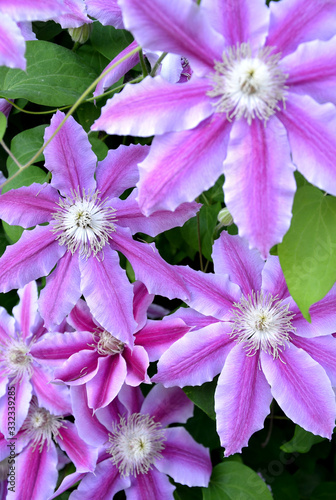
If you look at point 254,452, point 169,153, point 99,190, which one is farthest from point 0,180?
point 254,452

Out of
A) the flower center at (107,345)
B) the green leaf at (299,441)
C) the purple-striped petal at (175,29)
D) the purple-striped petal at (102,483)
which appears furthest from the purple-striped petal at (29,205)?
the green leaf at (299,441)

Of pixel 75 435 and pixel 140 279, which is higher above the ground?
pixel 140 279

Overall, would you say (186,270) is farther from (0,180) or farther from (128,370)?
(0,180)

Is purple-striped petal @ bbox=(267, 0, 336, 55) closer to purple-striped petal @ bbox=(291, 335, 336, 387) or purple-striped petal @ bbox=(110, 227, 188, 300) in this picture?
purple-striped petal @ bbox=(110, 227, 188, 300)

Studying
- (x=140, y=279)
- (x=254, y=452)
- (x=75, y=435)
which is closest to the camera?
(x=140, y=279)

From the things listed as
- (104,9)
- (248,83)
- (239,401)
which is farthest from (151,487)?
(104,9)

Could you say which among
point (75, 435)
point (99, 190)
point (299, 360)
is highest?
point (99, 190)

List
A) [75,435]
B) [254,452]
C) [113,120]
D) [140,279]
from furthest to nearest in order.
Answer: [254,452]
[75,435]
[140,279]
[113,120]

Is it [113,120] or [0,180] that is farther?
[0,180]
